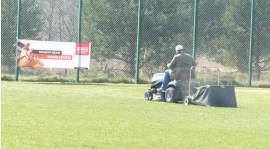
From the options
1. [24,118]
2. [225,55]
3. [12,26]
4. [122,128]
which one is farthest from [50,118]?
[225,55]

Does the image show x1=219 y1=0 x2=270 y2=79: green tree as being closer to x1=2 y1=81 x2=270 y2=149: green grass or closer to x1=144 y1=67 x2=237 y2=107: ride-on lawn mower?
x1=144 y1=67 x2=237 y2=107: ride-on lawn mower

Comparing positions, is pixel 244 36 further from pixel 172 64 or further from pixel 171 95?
pixel 171 95

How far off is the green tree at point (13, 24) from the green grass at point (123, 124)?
8292 mm

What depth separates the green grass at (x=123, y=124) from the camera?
8.94 meters

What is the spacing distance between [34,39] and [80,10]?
216cm

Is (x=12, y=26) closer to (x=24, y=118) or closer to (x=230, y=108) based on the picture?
(x=230, y=108)

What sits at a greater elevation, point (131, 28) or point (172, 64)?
point (131, 28)

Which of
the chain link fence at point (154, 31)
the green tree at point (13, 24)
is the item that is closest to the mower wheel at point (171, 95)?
the chain link fence at point (154, 31)

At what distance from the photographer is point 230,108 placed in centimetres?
1577

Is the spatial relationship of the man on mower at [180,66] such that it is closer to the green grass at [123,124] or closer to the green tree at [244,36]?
the green grass at [123,124]

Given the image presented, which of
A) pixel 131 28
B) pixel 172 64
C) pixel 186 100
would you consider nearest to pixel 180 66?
pixel 172 64

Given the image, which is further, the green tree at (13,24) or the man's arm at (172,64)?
the green tree at (13,24)

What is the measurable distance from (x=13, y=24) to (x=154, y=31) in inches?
222

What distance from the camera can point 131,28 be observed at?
1078 inches
